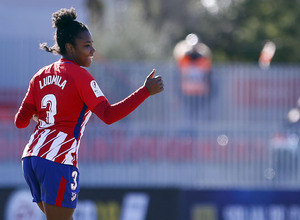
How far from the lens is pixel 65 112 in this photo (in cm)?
521

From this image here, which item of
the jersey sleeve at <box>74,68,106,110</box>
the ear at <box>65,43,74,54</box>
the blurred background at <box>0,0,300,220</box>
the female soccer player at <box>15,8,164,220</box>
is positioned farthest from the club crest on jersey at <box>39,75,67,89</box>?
the blurred background at <box>0,0,300,220</box>

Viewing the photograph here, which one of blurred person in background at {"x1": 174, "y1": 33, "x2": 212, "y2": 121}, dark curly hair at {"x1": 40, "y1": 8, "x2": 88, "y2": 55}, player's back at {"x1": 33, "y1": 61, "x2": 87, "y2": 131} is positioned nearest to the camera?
player's back at {"x1": 33, "y1": 61, "x2": 87, "y2": 131}

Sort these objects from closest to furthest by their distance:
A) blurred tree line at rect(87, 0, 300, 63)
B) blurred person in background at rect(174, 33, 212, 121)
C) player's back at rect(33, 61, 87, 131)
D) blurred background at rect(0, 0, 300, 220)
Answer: player's back at rect(33, 61, 87, 131) → blurred background at rect(0, 0, 300, 220) → blurred person in background at rect(174, 33, 212, 121) → blurred tree line at rect(87, 0, 300, 63)

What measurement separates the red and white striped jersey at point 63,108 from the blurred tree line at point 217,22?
16.8 m

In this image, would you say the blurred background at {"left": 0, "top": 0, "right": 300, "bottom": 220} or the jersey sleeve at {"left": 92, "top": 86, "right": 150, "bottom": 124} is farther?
the blurred background at {"left": 0, "top": 0, "right": 300, "bottom": 220}

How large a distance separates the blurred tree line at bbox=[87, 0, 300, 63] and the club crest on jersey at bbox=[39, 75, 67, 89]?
16.7 m

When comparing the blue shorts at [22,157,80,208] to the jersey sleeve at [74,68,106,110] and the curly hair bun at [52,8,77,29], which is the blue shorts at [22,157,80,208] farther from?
the curly hair bun at [52,8,77,29]

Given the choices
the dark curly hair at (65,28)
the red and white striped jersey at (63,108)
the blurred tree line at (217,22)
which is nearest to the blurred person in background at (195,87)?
the blurred tree line at (217,22)

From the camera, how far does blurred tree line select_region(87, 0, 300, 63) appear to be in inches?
978

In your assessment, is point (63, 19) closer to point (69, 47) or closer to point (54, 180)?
point (69, 47)

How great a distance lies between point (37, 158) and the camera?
Result: 5242 millimetres

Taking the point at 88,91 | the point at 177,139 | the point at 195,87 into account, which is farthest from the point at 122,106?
the point at 195,87

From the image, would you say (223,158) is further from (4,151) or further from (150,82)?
(150,82)

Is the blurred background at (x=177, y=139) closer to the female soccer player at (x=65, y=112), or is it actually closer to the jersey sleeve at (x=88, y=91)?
the female soccer player at (x=65, y=112)
